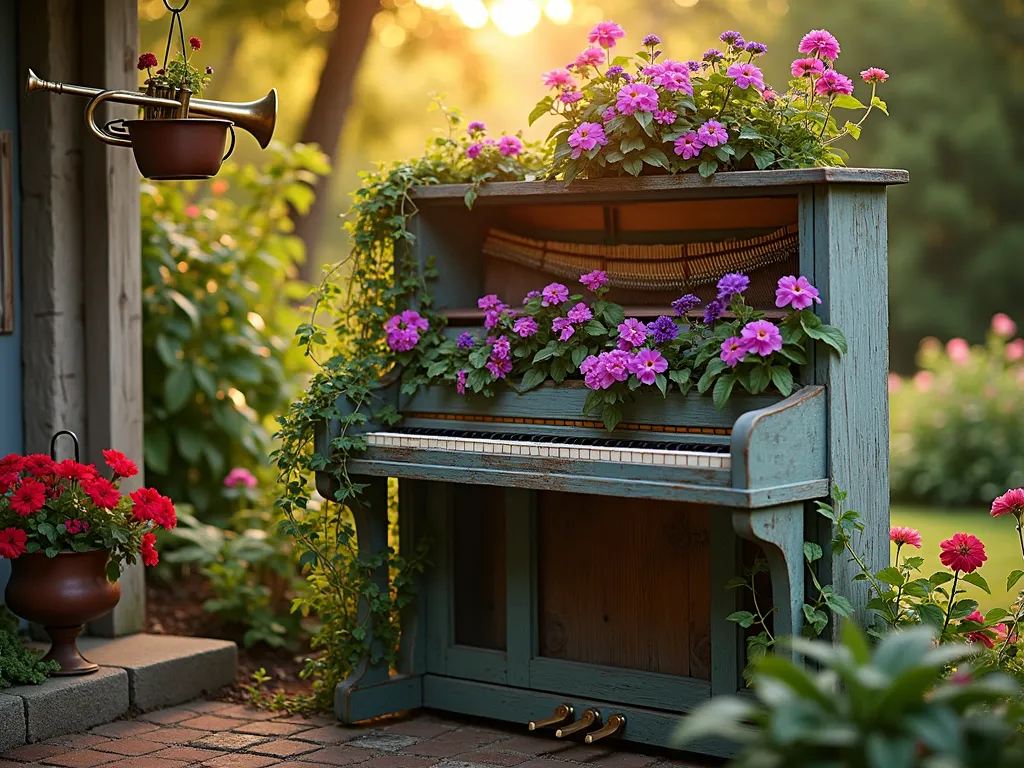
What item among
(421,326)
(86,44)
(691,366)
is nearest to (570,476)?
(691,366)

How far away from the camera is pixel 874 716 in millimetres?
2346

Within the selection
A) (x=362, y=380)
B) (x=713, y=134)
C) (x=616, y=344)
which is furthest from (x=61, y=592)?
(x=713, y=134)

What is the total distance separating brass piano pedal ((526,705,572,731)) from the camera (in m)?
4.41

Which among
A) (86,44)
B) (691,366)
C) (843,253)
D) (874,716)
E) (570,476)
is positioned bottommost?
(874,716)

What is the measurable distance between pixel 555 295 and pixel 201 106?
1.28 metres

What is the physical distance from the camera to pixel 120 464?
15.9ft

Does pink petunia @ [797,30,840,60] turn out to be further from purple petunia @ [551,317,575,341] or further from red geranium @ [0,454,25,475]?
red geranium @ [0,454,25,475]

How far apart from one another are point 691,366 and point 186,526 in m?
3.11

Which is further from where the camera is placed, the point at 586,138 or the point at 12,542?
the point at 12,542

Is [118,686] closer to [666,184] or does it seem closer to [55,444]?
[55,444]

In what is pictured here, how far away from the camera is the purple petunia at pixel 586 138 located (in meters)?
4.13

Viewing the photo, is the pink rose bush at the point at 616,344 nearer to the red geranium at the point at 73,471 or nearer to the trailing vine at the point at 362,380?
the trailing vine at the point at 362,380

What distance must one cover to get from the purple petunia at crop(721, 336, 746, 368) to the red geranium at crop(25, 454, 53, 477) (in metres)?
2.31

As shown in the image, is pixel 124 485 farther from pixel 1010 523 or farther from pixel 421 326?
pixel 1010 523
